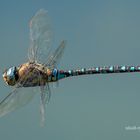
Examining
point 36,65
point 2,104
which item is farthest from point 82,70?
point 2,104

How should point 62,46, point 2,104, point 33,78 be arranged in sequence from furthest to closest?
point 62,46
point 33,78
point 2,104

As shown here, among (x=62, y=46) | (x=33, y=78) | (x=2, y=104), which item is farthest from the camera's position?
(x=62, y=46)

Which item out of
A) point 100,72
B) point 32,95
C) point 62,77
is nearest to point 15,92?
point 32,95

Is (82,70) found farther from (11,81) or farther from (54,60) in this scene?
(11,81)

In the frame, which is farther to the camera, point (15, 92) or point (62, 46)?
point (62, 46)

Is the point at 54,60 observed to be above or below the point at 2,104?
above

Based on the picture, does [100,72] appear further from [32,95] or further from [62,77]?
[32,95]
